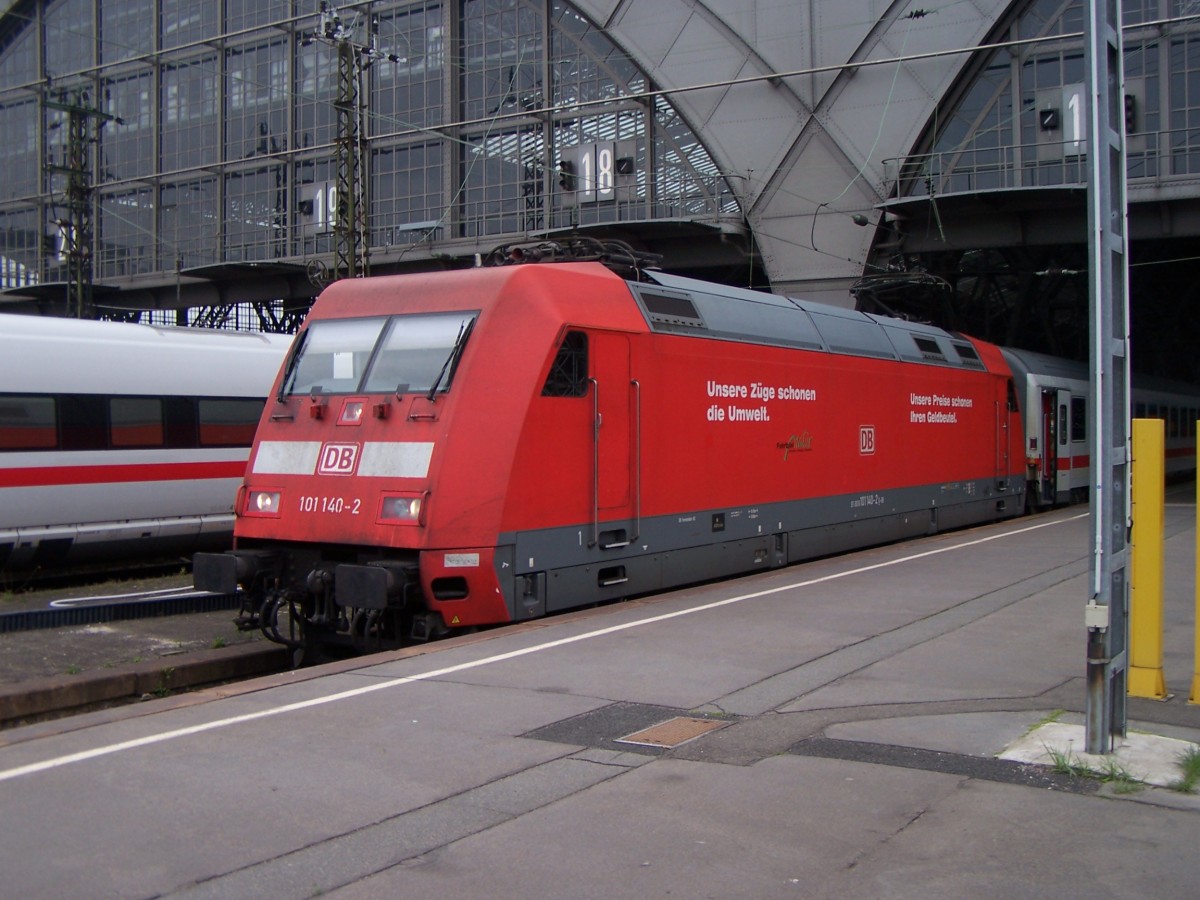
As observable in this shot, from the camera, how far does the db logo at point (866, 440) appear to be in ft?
53.5

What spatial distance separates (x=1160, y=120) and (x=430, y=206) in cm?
2124

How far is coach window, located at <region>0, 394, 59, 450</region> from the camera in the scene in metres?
14.0

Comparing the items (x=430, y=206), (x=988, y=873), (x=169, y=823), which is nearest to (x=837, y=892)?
(x=988, y=873)

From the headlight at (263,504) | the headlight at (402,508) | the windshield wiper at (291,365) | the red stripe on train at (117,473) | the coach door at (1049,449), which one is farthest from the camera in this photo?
the coach door at (1049,449)

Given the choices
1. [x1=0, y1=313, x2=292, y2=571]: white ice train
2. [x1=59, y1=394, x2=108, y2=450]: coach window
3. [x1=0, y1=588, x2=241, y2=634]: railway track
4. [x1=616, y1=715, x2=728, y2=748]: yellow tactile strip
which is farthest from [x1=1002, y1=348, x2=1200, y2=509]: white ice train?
[x1=616, y1=715, x2=728, y2=748]: yellow tactile strip

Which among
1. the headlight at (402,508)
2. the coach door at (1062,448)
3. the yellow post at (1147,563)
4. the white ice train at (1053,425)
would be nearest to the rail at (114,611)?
the headlight at (402,508)

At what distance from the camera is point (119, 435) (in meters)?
15.2

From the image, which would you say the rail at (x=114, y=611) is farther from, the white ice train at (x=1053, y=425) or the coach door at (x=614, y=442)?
the white ice train at (x=1053, y=425)

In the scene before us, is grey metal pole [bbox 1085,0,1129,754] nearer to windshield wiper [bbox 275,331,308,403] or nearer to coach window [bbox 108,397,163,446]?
windshield wiper [bbox 275,331,308,403]

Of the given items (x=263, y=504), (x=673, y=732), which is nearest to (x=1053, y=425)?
(x=263, y=504)

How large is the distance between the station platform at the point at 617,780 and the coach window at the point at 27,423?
7.55 m

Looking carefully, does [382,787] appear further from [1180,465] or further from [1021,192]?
[1180,465]

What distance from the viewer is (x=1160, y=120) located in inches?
1096

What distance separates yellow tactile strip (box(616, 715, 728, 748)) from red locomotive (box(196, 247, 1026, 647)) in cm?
282
